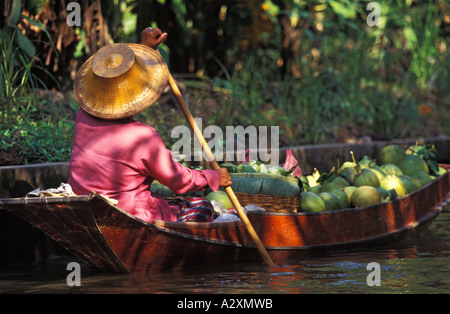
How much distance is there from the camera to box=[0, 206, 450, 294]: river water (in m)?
4.88

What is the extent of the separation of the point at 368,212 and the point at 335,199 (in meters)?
0.35

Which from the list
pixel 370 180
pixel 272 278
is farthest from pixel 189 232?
pixel 370 180

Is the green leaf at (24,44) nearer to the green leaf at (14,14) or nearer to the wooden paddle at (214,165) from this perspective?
the green leaf at (14,14)

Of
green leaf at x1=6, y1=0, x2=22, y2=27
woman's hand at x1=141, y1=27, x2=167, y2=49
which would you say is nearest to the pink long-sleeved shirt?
woman's hand at x1=141, y1=27, x2=167, y2=49

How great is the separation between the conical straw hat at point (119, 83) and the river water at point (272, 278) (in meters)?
1.09

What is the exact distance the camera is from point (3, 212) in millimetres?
5859

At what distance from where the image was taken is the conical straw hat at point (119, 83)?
502 cm

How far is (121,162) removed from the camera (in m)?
5.01

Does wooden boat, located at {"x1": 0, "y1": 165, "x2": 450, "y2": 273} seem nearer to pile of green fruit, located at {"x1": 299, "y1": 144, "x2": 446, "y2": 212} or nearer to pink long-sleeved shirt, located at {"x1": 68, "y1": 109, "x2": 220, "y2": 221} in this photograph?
pile of green fruit, located at {"x1": 299, "y1": 144, "x2": 446, "y2": 212}

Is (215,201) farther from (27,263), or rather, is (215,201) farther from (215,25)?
(215,25)

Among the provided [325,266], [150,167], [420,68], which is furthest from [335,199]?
[420,68]

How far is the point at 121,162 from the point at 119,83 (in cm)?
51

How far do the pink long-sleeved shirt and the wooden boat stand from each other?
0.78 ft

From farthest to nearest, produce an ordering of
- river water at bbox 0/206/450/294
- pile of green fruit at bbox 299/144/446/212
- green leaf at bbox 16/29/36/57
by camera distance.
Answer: green leaf at bbox 16/29/36/57 → pile of green fruit at bbox 299/144/446/212 → river water at bbox 0/206/450/294
